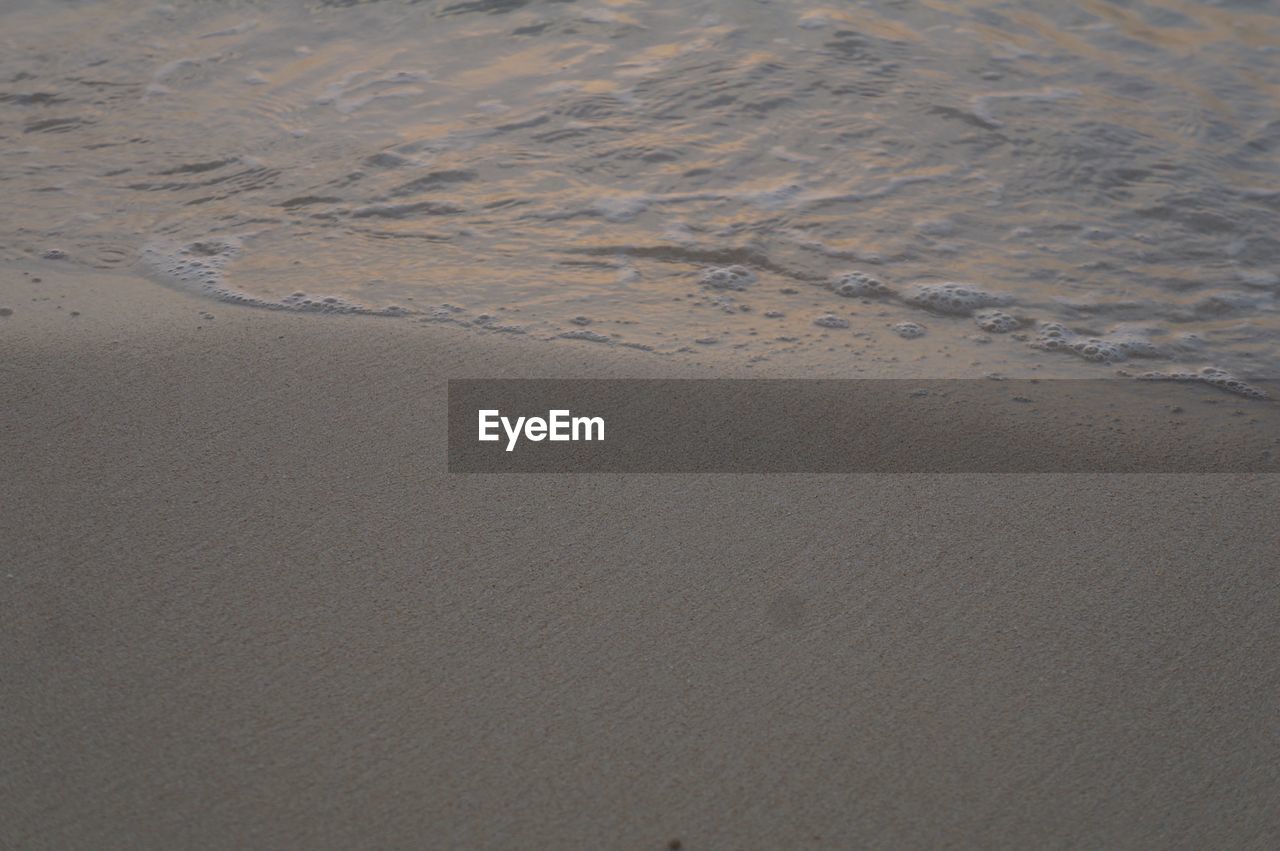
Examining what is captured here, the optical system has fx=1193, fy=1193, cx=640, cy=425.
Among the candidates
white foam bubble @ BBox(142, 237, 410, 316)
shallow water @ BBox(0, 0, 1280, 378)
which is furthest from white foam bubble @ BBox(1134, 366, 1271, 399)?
white foam bubble @ BBox(142, 237, 410, 316)

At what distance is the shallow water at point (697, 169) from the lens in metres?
3.67

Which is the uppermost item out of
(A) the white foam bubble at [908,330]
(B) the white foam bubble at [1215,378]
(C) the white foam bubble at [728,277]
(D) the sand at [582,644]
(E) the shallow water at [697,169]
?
(E) the shallow water at [697,169]

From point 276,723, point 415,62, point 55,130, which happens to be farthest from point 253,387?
point 415,62

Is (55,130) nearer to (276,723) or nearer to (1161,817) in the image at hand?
(276,723)

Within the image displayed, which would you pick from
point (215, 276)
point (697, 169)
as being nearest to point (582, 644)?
point (215, 276)

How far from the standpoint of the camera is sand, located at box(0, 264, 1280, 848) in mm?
1841

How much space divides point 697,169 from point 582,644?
2846 millimetres

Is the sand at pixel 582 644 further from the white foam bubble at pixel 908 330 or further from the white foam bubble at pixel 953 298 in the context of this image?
the white foam bubble at pixel 953 298

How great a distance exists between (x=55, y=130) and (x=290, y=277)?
202 centimetres

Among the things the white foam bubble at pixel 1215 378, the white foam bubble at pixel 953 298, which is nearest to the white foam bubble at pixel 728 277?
the white foam bubble at pixel 953 298

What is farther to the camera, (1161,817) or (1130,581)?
(1130,581)

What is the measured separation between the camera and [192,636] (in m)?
2.15

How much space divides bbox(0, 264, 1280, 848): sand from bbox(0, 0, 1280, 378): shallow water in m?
0.82

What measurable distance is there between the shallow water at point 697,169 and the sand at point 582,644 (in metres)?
0.82
